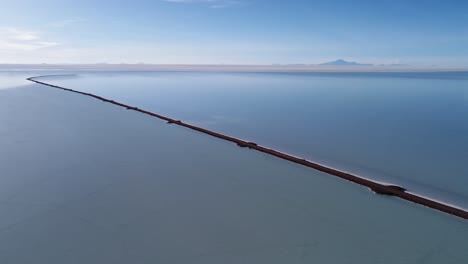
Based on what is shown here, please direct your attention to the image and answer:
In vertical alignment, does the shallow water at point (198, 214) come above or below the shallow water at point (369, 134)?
below

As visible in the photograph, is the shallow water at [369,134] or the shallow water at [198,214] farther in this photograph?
the shallow water at [369,134]

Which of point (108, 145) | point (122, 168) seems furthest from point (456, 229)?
point (108, 145)

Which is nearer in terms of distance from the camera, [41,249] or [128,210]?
[41,249]

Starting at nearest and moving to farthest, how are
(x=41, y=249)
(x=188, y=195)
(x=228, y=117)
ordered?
(x=41, y=249)
(x=188, y=195)
(x=228, y=117)

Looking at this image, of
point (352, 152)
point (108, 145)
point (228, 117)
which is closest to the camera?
point (352, 152)

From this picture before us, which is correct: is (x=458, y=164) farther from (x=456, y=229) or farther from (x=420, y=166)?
(x=456, y=229)

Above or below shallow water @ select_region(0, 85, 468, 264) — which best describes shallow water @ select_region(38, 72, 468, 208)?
above

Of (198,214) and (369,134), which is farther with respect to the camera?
(369,134)

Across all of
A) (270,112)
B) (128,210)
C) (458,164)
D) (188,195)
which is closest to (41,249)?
(128,210)

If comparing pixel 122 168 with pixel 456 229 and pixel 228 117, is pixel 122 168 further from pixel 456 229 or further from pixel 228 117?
pixel 228 117

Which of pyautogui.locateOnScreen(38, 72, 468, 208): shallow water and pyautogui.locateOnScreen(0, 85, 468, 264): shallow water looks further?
pyautogui.locateOnScreen(38, 72, 468, 208): shallow water
